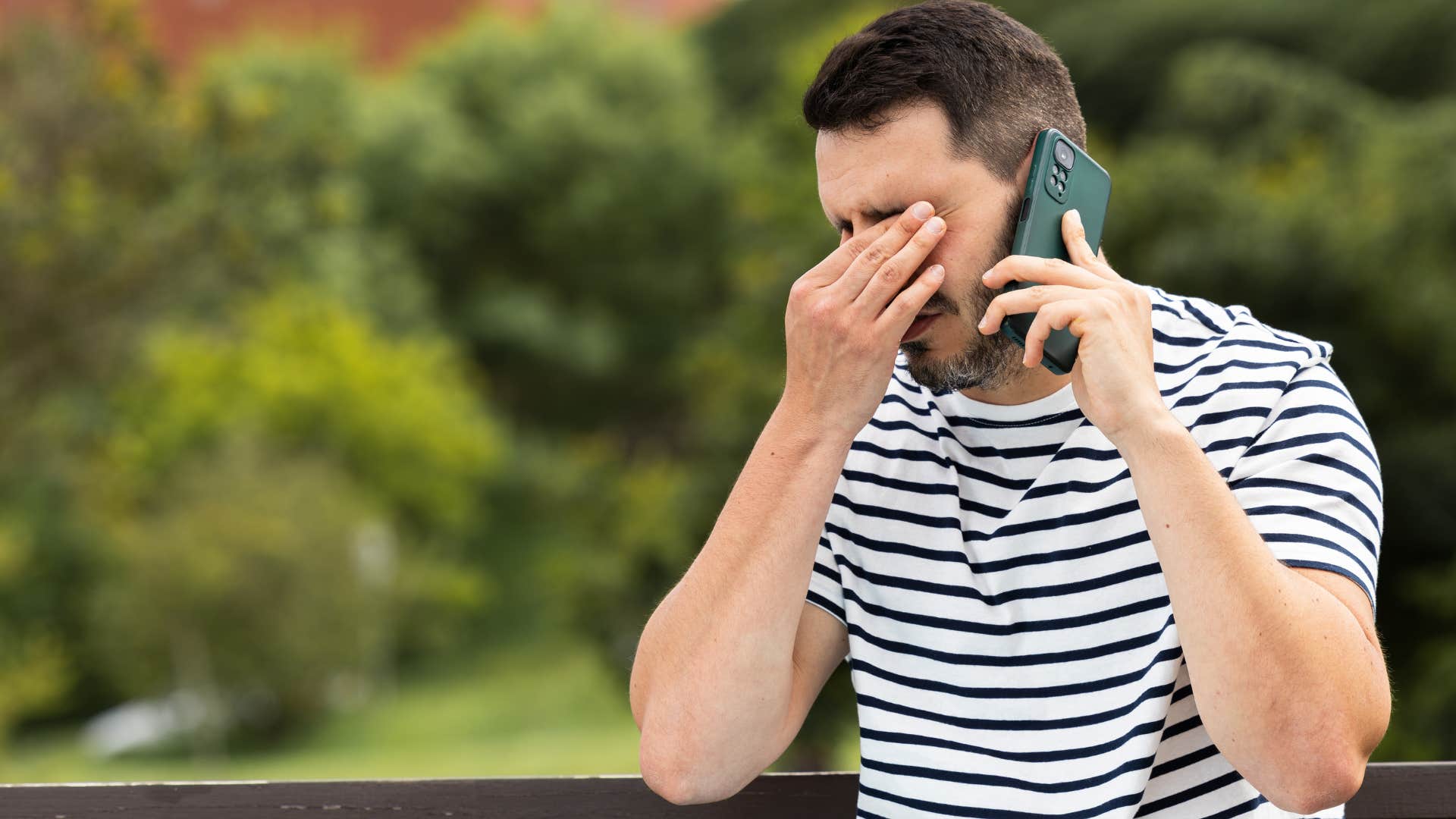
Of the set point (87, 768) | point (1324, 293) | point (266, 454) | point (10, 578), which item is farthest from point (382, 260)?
point (1324, 293)

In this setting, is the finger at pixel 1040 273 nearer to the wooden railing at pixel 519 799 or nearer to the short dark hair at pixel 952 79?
the short dark hair at pixel 952 79

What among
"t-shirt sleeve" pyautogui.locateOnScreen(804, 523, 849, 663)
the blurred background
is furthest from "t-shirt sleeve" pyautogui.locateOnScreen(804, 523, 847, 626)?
the blurred background

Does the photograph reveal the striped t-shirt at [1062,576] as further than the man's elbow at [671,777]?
No

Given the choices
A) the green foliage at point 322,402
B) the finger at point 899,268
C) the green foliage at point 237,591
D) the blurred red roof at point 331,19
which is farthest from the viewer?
the blurred red roof at point 331,19

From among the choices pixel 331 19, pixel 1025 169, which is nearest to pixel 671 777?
pixel 1025 169

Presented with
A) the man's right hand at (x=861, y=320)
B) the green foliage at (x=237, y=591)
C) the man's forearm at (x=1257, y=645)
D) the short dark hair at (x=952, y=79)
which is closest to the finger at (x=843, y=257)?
the man's right hand at (x=861, y=320)

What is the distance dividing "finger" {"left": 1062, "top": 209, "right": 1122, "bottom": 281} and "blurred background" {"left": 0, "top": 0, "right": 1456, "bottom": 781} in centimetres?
41

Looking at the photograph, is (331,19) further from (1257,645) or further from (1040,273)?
(1257,645)

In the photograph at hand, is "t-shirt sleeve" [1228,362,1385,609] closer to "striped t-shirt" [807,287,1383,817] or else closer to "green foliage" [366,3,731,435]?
→ "striped t-shirt" [807,287,1383,817]

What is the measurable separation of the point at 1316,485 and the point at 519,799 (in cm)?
103

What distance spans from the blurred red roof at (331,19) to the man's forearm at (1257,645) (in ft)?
93.4

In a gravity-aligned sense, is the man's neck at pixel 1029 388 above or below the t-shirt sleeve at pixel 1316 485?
above

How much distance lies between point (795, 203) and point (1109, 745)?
16.2 metres

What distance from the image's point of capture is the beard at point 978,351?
1.59 m
